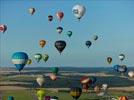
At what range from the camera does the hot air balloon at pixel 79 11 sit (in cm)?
6291

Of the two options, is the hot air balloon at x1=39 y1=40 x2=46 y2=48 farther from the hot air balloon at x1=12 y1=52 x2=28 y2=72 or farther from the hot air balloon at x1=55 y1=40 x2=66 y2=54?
the hot air balloon at x1=12 y1=52 x2=28 y2=72

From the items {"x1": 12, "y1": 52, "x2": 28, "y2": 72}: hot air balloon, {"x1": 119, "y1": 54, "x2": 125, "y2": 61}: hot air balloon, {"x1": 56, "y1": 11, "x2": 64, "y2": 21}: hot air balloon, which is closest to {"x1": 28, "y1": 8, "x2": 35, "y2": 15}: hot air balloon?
{"x1": 56, "y1": 11, "x2": 64, "y2": 21}: hot air balloon

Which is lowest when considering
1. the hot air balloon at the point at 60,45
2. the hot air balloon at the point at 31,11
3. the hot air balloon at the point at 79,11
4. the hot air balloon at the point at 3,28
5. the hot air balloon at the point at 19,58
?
the hot air balloon at the point at 19,58

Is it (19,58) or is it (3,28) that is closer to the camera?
(19,58)

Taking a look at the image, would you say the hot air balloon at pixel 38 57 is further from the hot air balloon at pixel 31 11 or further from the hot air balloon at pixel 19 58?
the hot air balloon at pixel 19 58

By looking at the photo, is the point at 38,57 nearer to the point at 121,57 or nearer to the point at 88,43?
the point at 88,43

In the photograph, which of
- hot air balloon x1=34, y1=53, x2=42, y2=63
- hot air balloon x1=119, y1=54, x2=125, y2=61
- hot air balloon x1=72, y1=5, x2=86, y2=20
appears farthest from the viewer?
hot air balloon x1=119, y1=54, x2=125, y2=61

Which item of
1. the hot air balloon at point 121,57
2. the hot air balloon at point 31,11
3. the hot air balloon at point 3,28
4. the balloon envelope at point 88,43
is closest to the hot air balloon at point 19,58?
the hot air balloon at point 3,28

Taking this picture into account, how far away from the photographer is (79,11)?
63.0 m

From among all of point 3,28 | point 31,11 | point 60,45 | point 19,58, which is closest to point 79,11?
point 60,45

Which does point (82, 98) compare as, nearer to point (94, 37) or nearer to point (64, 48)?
point (64, 48)

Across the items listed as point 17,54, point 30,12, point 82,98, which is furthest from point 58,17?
point 17,54

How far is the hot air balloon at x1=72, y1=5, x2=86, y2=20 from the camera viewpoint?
2477 inches

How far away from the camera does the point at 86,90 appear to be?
74125 mm
